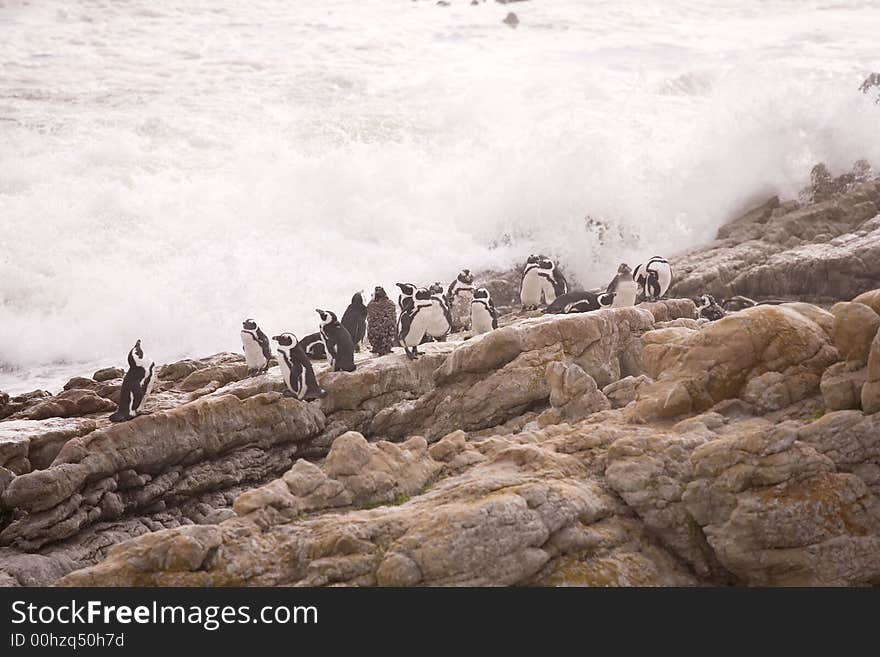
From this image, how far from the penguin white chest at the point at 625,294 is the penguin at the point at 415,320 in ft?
13.3

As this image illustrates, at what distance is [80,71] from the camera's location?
42062mm

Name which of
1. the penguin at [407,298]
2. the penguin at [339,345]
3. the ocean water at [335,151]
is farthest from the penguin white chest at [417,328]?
the ocean water at [335,151]

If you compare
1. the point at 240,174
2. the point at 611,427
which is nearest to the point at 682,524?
the point at 611,427

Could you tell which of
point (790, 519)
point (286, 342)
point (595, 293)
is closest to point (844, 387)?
point (790, 519)

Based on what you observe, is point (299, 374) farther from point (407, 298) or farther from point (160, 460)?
point (407, 298)

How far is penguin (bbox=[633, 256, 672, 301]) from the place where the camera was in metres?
19.8

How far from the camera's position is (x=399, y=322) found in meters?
16.4

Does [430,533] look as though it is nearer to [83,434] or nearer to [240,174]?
[83,434]

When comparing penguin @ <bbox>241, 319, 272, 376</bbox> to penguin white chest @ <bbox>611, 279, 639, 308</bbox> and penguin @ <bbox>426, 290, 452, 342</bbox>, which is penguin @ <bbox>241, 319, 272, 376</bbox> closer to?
penguin @ <bbox>426, 290, 452, 342</bbox>

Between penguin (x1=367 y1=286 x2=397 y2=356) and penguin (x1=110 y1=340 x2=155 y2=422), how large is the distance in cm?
344

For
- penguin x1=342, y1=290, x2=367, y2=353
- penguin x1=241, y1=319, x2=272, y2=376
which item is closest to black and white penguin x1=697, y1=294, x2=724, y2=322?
penguin x1=342, y1=290, x2=367, y2=353

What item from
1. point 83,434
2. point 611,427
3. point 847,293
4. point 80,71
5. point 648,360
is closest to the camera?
point 611,427

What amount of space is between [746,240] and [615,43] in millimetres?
29086

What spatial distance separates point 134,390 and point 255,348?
2.25 m
